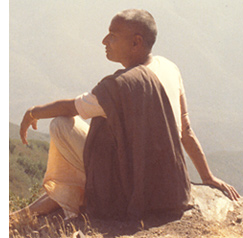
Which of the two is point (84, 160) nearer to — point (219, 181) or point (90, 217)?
point (90, 217)

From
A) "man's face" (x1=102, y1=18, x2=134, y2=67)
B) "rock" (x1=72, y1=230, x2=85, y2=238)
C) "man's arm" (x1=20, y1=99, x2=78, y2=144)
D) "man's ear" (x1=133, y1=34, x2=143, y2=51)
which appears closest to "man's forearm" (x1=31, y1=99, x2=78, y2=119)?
"man's arm" (x1=20, y1=99, x2=78, y2=144)

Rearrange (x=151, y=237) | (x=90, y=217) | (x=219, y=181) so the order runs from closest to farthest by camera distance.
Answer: (x=151, y=237)
(x=90, y=217)
(x=219, y=181)

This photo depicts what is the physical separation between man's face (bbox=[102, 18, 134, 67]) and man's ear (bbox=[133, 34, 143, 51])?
34mm

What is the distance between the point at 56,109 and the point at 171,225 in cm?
152

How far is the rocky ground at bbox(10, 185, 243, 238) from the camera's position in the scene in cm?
470

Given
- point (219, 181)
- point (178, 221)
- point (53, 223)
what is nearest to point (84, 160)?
point (53, 223)

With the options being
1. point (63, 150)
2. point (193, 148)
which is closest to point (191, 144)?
point (193, 148)

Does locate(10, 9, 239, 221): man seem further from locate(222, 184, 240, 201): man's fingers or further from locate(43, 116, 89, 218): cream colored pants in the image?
locate(222, 184, 240, 201): man's fingers

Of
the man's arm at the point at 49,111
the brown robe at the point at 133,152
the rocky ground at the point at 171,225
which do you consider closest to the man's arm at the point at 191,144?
the rocky ground at the point at 171,225

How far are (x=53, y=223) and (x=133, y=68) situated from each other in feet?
5.57

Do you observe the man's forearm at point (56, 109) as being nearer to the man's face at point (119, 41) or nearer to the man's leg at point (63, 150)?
the man's leg at point (63, 150)

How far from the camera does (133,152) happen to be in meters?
4.73

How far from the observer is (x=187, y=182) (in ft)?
16.4

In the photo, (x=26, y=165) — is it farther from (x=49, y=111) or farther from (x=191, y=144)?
(x=191, y=144)
